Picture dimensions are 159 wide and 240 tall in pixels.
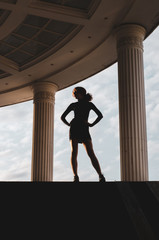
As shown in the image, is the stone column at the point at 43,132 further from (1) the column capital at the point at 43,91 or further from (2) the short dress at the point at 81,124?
(2) the short dress at the point at 81,124

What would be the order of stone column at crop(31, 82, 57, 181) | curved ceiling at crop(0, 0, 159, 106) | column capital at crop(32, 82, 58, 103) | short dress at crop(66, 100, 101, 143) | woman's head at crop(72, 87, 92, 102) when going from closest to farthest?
short dress at crop(66, 100, 101, 143)
woman's head at crop(72, 87, 92, 102)
curved ceiling at crop(0, 0, 159, 106)
stone column at crop(31, 82, 57, 181)
column capital at crop(32, 82, 58, 103)

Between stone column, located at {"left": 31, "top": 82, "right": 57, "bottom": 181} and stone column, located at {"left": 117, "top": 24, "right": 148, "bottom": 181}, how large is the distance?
21.6ft

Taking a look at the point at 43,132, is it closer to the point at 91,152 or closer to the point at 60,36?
the point at 60,36

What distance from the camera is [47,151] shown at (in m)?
19.9

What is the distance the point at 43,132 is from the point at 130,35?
7861 millimetres

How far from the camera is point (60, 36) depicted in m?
16.5

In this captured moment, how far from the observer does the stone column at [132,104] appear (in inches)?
540

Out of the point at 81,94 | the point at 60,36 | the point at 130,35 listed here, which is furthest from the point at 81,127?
the point at 60,36

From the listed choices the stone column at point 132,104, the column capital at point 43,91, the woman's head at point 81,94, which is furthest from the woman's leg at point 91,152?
the column capital at point 43,91

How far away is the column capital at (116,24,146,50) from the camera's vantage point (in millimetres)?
14438
